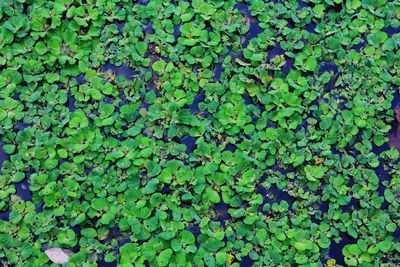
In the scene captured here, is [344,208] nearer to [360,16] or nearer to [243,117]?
[243,117]

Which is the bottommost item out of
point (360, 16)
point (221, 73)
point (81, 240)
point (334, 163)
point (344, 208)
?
point (81, 240)

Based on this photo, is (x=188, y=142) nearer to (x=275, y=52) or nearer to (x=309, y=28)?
(x=275, y=52)

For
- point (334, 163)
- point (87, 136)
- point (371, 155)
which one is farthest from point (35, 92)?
point (371, 155)

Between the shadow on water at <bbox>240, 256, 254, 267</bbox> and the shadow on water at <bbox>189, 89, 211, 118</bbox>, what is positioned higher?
the shadow on water at <bbox>189, 89, 211, 118</bbox>

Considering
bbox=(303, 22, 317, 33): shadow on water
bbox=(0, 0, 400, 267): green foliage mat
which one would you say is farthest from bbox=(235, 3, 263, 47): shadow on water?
bbox=(303, 22, 317, 33): shadow on water

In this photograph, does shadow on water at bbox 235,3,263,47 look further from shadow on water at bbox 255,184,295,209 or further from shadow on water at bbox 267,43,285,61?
shadow on water at bbox 255,184,295,209

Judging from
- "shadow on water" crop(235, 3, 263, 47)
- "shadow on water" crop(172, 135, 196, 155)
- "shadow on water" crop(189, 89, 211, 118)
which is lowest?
"shadow on water" crop(172, 135, 196, 155)

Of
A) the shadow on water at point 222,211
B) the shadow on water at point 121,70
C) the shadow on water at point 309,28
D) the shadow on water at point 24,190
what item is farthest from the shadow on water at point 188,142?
the shadow on water at point 309,28

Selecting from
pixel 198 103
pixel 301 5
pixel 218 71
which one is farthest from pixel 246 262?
pixel 301 5

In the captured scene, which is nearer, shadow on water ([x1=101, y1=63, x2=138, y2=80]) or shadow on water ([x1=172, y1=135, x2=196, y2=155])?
shadow on water ([x1=172, y1=135, x2=196, y2=155])
